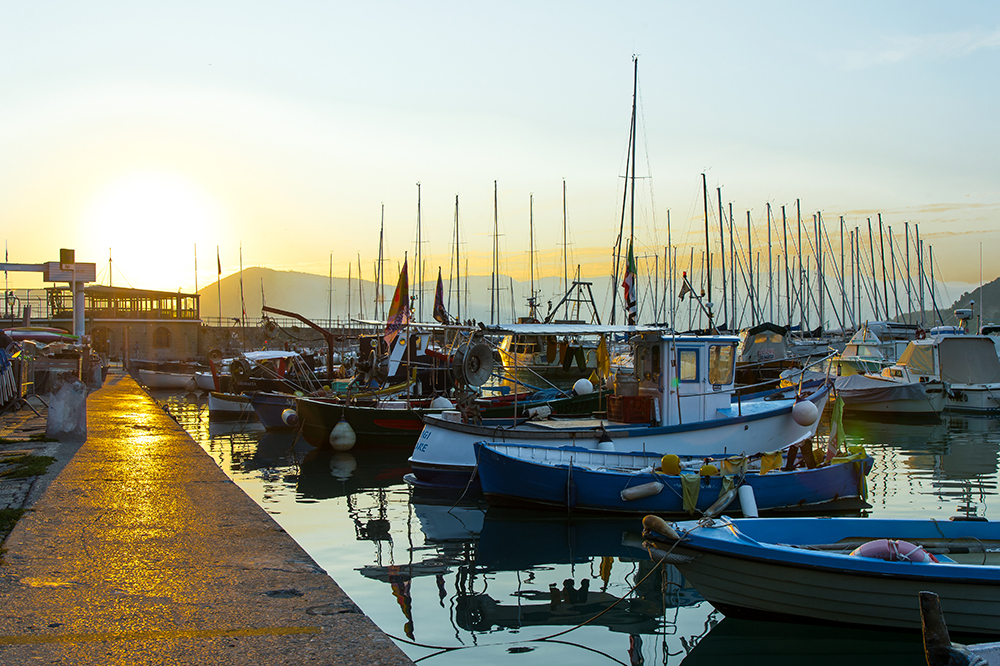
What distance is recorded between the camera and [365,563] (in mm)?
A: 11086

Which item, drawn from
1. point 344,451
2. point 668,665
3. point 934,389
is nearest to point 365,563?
point 668,665

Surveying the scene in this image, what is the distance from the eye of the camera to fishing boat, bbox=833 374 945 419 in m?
29.9

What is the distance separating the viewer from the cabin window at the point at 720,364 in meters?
15.2

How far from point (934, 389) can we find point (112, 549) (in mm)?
31037

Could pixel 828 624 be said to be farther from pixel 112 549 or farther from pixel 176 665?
pixel 112 549

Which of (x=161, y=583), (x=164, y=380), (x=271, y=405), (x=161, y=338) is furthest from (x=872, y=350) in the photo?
(x=161, y=338)

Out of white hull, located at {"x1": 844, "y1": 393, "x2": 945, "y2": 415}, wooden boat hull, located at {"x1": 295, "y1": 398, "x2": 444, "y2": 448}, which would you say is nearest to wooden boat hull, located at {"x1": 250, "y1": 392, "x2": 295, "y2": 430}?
wooden boat hull, located at {"x1": 295, "y1": 398, "x2": 444, "y2": 448}

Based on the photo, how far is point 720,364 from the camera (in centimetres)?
1531

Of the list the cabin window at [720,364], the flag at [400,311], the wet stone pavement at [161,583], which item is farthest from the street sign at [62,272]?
the cabin window at [720,364]

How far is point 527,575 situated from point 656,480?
314cm

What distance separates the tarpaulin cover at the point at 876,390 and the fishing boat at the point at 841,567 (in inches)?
919

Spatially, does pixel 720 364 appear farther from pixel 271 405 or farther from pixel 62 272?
pixel 62 272

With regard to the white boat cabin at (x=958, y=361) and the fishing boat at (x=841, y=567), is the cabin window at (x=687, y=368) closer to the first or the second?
the fishing boat at (x=841, y=567)

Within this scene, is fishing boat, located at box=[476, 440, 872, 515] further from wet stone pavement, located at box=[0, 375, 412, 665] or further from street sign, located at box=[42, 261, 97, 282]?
street sign, located at box=[42, 261, 97, 282]
